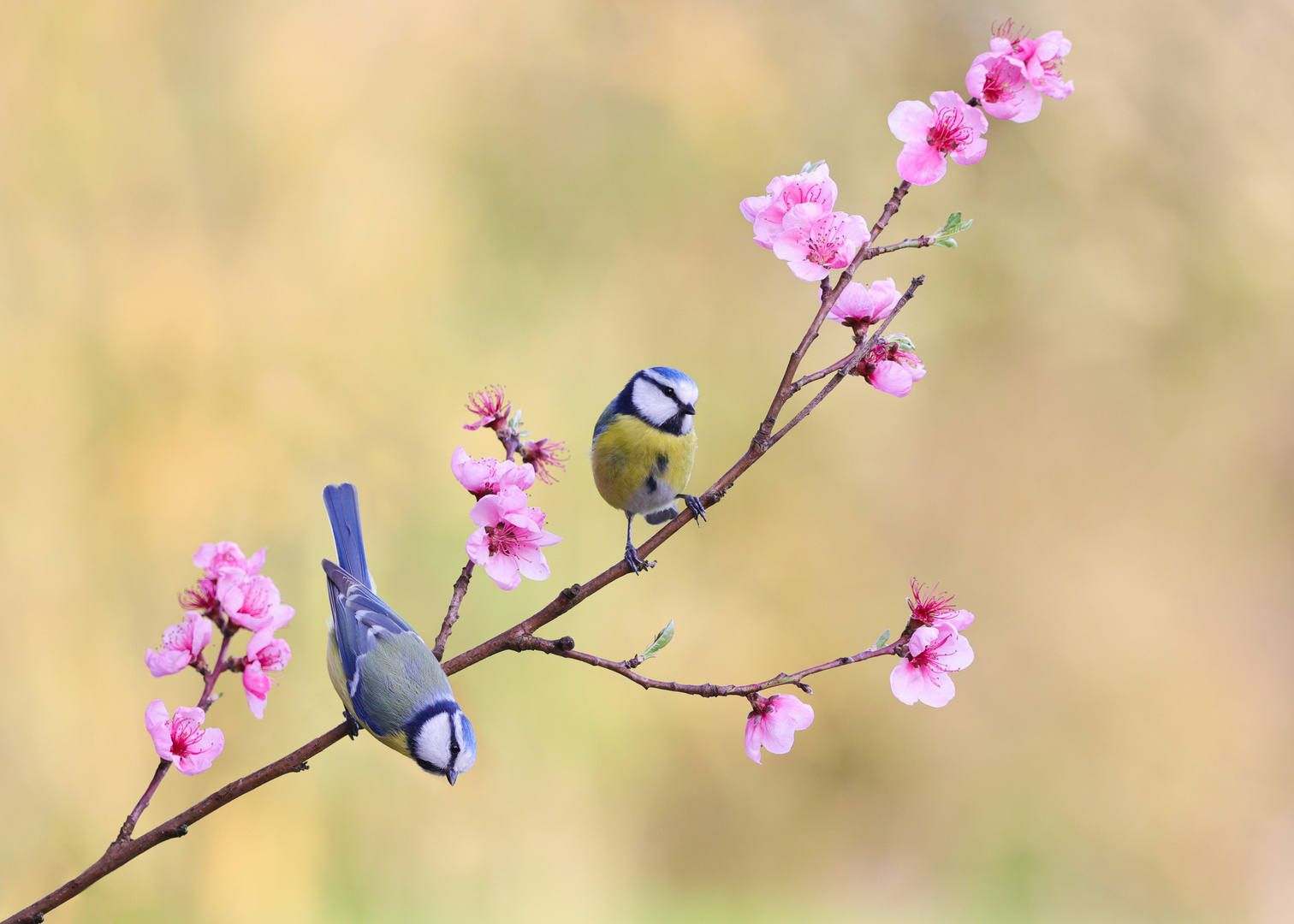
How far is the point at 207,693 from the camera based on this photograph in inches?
33.6

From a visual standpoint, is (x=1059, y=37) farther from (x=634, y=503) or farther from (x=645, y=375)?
(x=634, y=503)

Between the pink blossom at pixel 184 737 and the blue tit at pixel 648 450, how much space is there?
62 cm

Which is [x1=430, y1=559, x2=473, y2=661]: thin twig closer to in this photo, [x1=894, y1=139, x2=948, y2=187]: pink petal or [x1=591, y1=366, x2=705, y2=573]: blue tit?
[x1=591, y1=366, x2=705, y2=573]: blue tit

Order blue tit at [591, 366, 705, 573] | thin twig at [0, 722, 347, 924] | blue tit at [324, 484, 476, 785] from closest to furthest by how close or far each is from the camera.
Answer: thin twig at [0, 722, 347, 924] < blue tit at [324, 484, 476, 785] < blue tit at [591, 366, 705, 573]

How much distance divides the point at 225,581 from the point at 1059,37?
91cm

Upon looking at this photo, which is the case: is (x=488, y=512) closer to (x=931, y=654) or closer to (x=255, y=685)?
(x=255, y=685)

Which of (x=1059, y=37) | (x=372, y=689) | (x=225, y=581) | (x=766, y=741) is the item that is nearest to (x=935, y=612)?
(x=766, y=741)

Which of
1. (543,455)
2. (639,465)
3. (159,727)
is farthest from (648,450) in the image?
(159,727)

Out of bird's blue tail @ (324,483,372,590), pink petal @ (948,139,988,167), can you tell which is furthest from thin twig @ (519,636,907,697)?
bird's blue tail @ (324,483,372,590)

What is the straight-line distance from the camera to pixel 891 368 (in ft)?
3.12

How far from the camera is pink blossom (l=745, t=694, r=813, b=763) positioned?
34.2 inches

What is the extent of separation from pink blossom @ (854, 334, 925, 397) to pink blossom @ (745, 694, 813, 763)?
1.04ft

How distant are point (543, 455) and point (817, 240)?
362mm

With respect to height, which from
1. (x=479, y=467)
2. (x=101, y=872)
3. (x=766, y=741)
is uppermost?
(x=479, y=467)
